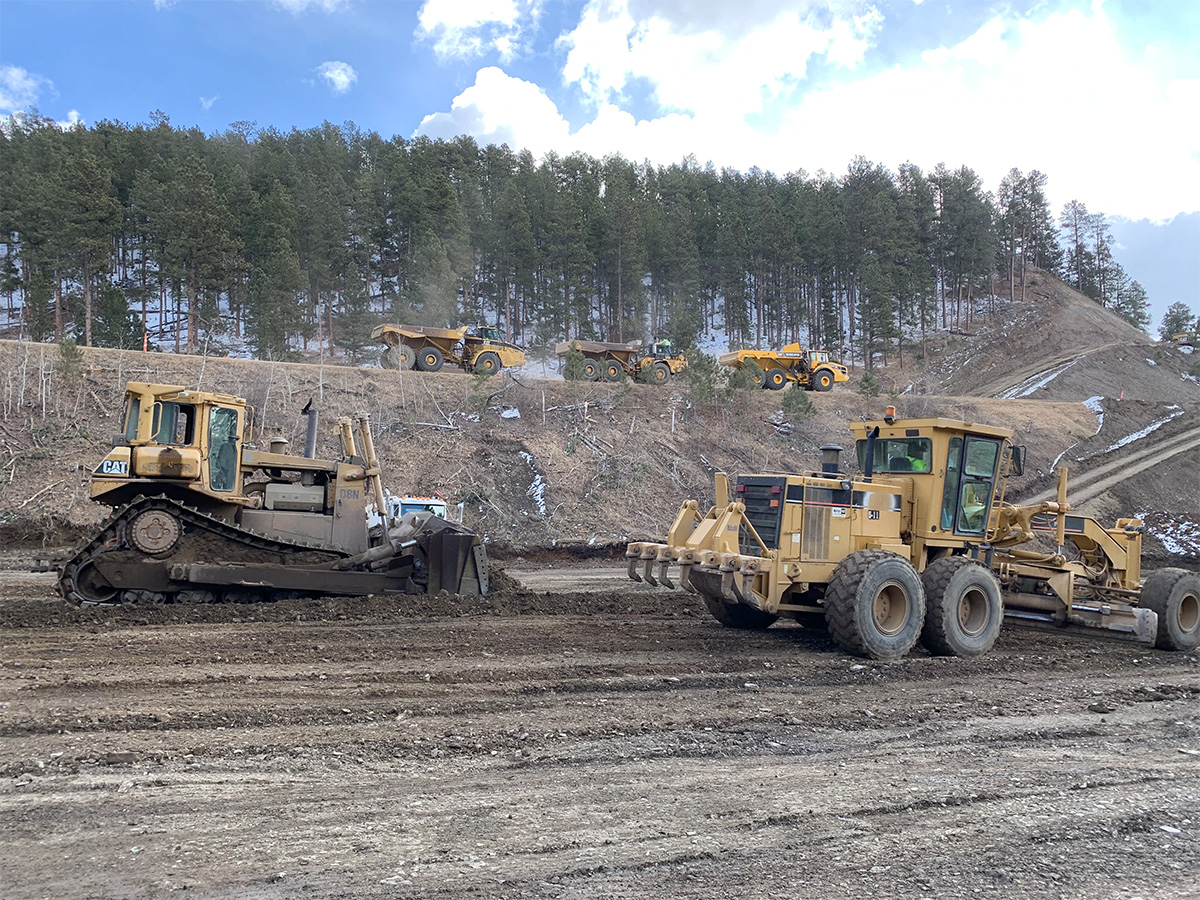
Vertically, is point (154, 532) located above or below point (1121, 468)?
below

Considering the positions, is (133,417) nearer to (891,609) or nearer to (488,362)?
(891,609)

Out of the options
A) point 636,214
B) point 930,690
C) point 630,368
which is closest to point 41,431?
point 630,368

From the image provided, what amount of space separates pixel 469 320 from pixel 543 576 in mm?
36373

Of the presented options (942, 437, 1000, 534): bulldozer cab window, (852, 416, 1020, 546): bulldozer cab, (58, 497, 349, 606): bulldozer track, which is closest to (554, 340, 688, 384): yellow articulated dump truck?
(58, 497, 349, 606): bulldozer track

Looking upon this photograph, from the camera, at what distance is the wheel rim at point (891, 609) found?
9469mm

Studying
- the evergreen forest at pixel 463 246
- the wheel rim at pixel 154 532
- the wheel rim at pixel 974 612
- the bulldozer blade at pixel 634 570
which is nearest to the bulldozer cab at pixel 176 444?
the wheel rim at pixel 154 532

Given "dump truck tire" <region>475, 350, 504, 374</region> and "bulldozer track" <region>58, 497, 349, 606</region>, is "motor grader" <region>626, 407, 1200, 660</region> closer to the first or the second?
"bulldozer track" <region>58, 497, 349, 606</region>

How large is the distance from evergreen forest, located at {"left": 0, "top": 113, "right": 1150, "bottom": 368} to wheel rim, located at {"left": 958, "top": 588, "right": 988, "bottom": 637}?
102 feet

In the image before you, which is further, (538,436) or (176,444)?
(538,436)

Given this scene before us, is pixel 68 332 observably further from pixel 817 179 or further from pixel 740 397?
pixel 817 179

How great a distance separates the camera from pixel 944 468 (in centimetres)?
1045

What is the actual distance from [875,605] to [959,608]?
4.06 ft

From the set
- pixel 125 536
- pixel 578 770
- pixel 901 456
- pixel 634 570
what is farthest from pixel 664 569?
pixel 125 536

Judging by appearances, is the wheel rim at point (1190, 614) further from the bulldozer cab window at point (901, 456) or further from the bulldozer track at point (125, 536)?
the bulldozer track at point (125, 536)
